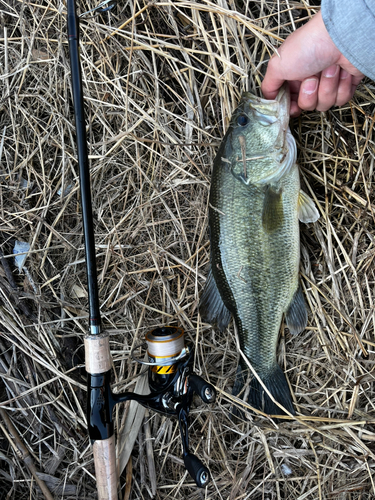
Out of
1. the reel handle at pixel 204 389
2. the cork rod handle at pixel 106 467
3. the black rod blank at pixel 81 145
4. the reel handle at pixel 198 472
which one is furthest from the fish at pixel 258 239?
the cork rod handle at pixel 106 467

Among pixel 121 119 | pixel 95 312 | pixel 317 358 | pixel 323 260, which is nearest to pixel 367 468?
pixel 317 358

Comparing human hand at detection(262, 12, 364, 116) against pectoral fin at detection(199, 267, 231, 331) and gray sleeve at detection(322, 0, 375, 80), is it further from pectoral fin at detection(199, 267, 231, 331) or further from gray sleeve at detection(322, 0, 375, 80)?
pectoral fin at detection(199, 267, 231, 331)

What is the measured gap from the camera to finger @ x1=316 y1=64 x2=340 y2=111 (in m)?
1.76

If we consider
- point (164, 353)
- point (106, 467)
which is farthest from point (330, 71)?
point (106, 467)

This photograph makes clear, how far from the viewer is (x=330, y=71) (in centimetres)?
176

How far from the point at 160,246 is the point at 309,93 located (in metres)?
1.16

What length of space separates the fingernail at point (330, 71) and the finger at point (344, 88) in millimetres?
69

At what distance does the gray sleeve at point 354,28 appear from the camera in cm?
143

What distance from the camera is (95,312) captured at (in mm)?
1702

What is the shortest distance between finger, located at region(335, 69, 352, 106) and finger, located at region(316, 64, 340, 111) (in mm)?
24

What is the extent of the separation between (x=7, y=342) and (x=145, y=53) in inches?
78.2

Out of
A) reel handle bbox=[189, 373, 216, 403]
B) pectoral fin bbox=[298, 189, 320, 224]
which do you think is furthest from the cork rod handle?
pectoral fin bbox=[298, 189, 320, 224]

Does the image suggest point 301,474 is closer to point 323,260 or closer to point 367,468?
point 367,468

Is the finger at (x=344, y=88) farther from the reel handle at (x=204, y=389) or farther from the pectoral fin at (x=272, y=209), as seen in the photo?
the reel handle at (x=204, y=389)
